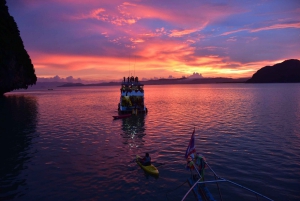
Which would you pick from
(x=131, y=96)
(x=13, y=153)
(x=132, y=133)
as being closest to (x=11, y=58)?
(x=131, y=96)

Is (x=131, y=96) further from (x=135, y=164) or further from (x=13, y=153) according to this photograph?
(x=135, y=164)

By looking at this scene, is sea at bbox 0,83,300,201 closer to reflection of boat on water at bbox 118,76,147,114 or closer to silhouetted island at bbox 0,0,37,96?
reflection of boat on water at bbox 118,76,147,114

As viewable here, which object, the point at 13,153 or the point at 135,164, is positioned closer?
the point at 135,164

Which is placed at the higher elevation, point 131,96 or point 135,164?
point 131,96

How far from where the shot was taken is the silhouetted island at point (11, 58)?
226 feet

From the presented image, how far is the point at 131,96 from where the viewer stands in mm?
46375

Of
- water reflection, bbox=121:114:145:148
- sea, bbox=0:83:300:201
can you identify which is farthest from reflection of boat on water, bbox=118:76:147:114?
sea, bbox=0:83:300:201

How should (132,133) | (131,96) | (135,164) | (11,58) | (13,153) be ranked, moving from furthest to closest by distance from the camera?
(11,58) → (131,96) → (132,133) → (13,153) → (135,164)

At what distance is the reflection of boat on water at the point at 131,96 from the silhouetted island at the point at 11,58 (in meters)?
47.2

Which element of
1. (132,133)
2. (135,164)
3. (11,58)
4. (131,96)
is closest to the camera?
(135,164)

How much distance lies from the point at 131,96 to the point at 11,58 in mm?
51817

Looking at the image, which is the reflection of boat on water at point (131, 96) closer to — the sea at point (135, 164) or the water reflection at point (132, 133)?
the water reflection at point (132, 133)

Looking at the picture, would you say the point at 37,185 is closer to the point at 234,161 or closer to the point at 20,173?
the point at 20,173

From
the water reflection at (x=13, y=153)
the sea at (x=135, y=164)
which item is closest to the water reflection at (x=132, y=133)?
the sea at (x=135, y=164)
